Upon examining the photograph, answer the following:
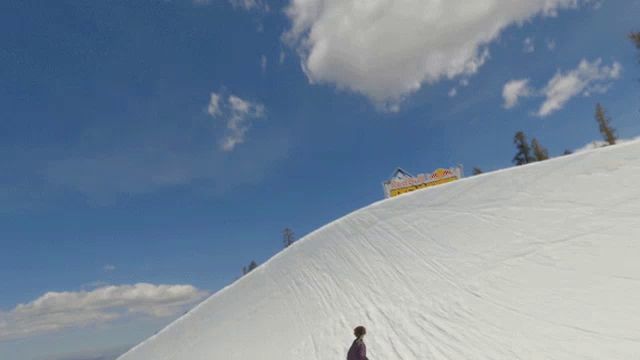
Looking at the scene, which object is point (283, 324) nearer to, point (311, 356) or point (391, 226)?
point (311, 356)

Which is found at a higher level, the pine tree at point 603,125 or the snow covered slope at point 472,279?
the pine tree at point 603,125

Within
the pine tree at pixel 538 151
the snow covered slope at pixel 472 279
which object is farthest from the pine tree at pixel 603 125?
the snow covered slope at pixel 472 279

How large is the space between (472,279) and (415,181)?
27465 millimetres

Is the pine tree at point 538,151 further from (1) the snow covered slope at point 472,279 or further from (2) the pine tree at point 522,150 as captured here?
(1) the snow covered slope at point 472,279

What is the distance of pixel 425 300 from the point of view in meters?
13.9

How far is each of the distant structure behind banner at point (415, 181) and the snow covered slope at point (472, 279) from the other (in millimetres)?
16249

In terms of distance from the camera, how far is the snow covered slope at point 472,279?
10.4 meters

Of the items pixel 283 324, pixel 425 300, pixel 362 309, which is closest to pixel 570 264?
pixel 425 300

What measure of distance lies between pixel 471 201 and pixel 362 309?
7.26 m

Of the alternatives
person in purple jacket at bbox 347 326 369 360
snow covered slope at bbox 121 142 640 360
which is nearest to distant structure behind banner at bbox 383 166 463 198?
snow covered slope at bbox 121 142 640 360

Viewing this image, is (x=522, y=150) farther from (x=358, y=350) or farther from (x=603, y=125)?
(x=358, y=350)

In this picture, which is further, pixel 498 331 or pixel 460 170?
pixel 460 170

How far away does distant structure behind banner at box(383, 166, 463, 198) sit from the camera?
131ft

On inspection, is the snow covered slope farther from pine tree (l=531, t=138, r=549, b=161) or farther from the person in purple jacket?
pine tree (l=531, t=138, r=549, b=161)
